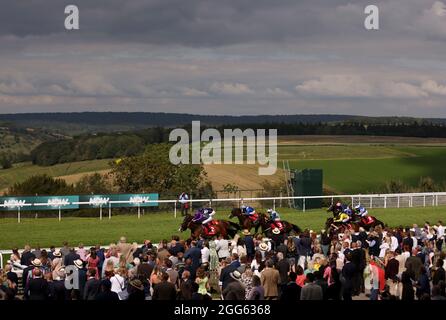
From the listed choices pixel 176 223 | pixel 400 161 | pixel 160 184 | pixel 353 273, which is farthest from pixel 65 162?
pixel 353 273

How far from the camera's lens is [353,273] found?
1294cm

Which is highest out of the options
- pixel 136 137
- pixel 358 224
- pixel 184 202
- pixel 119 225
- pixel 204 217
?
pixel 136 137

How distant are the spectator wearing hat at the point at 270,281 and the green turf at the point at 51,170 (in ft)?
133

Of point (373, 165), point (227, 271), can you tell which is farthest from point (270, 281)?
point (373, 165)

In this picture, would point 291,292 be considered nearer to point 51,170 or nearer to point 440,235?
point 440,235

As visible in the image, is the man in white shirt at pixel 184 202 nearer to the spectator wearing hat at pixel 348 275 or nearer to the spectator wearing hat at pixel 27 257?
the spectator wearing hat at pixel 27 257

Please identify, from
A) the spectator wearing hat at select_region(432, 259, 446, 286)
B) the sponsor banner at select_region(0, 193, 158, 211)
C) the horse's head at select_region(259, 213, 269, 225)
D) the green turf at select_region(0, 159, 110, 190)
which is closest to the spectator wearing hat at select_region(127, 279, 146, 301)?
the spectator wearing hat at select_region(432, 259, 446, 286)

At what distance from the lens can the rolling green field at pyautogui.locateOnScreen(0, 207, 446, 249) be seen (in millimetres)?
21250

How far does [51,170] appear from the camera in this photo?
57844 millimetres

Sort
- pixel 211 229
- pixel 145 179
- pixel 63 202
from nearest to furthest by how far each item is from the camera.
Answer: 1. pixel 211 229
2. pixel 63 202
3. pixel 145 179

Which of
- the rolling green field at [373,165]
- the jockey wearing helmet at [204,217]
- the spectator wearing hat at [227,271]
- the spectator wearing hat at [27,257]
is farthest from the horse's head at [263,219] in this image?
the rolling green field at [373,165]

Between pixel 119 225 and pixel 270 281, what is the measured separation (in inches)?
518

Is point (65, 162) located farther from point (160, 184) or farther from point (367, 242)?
point (367, 242)

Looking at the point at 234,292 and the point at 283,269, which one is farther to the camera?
the point at 283,269
